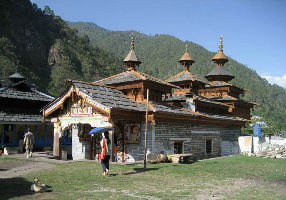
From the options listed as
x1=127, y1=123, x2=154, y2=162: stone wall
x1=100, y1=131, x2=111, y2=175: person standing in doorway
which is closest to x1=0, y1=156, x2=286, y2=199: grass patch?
x1=100, y1=131, x2=111, y2=175: person standing in doorway

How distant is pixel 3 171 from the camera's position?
1386 cm

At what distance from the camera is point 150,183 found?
11406 mm

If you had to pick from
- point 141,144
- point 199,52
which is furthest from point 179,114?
point 199,52

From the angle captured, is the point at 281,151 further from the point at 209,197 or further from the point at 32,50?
the point at 32,50

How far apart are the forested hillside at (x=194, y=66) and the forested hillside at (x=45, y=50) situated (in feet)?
76.7

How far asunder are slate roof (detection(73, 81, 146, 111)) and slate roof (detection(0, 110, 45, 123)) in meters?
7.43

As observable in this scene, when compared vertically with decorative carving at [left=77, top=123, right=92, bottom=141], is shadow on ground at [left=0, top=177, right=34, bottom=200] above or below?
below

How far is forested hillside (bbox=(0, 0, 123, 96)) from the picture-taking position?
71.9 m

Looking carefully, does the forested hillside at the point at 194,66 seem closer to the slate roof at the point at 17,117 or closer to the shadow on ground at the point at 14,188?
the slate roof at the point at 17,117

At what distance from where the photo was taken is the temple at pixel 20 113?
74.6ft

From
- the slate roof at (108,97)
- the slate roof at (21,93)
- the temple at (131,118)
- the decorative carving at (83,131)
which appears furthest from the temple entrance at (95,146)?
the slate roof at (21,93)

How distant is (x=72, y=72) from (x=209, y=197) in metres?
73.0

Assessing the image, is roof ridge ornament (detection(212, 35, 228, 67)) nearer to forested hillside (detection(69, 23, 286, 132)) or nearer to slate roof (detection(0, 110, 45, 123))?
slate roof (detection(0, 110, 45, 123))

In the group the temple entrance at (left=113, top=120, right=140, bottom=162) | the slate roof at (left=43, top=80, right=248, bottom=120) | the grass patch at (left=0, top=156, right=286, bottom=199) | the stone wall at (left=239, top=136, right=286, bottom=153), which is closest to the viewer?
the grass patch at (left=0, top=156, right=286, bottom=199)
